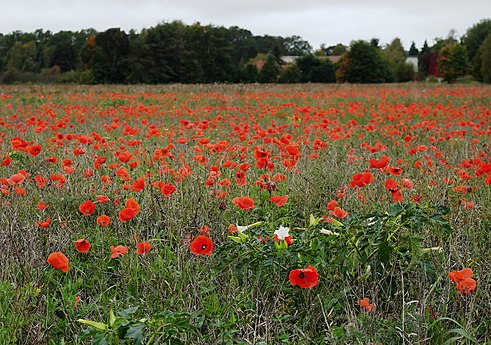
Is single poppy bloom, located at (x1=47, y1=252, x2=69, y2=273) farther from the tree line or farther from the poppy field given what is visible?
the tree line

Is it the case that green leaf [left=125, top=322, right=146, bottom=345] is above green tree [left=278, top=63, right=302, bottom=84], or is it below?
below

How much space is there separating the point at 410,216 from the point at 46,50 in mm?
71890

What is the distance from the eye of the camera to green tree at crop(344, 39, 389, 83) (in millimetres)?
51875

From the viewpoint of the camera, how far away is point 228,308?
2.00 m

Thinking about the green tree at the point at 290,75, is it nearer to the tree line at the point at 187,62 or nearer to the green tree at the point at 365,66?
the tree line at the point at 187,62

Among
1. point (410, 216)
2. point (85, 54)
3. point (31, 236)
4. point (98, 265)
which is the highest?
point (85, 54)

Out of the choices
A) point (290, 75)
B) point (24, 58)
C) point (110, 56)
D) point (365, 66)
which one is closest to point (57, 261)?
point (110, 56)

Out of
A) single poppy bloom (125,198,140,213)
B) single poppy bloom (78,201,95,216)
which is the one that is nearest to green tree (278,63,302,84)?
single poppy bloom (78,201,95,216)

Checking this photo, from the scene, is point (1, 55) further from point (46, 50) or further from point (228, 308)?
point (228, 308)

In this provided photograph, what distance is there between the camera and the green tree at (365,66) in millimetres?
51875

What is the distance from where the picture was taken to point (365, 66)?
5206 centimetres

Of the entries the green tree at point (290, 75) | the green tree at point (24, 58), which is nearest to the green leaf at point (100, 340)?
the green tree at point (290, 75)

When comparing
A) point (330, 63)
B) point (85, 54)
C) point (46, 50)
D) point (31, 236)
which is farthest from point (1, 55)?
point (31, 236)

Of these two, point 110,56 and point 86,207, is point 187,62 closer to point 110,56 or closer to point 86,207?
point 110,56
